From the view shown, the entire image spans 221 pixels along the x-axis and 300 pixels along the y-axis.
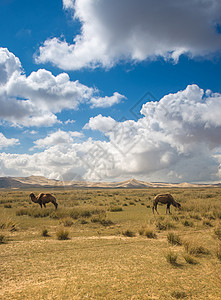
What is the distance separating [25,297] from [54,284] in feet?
2.51

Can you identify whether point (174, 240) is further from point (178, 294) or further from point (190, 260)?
point (178, 294)

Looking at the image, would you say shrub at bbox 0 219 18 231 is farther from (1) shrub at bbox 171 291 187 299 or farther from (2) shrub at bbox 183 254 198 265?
(1) shrub at bbox 171 291 187 299

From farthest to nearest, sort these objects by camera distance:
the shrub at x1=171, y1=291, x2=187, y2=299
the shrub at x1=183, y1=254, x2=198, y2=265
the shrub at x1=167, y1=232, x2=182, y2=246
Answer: the shrub at x1=167, y1=232, x2=182, y2=246, the shrub at x1=183, y1=254, x2=198, y2=265, the shrub at x1=171, y1=291, x2=187, y2=299

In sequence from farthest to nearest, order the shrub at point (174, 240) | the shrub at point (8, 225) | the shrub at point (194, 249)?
the shrub at point (8, 225)
the shrub at point (174, 240)
the shrub at point (194, 249)

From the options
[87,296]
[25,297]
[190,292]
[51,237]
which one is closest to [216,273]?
[190,292]

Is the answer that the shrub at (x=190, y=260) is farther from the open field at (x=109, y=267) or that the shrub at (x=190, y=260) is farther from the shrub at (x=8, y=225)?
the shrub at (x=8, y=225)

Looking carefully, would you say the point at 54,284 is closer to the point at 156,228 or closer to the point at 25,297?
the point at 25,297

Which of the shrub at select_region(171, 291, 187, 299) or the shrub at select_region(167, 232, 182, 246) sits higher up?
the shrub at select_region(171, 291, 187, 299)

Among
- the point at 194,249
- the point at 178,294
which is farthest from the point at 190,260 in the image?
the point at 178,294

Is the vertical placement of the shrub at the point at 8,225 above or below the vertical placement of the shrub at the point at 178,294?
below

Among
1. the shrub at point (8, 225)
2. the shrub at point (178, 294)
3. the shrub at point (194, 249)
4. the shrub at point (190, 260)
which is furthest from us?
the shrub at point (8, 225)

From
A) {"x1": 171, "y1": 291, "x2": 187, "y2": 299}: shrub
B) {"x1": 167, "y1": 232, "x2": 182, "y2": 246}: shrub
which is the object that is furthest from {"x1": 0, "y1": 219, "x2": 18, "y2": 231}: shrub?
{"x1": 171, "y1": 291, "x2": 187, "y2": 299}: shrub

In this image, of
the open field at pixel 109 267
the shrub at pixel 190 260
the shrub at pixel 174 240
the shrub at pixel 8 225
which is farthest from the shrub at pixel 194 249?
the shrub at pixel 8 225

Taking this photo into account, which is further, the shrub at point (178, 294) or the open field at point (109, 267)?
the open field at point (109, 267)
